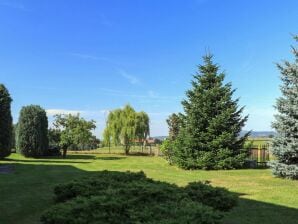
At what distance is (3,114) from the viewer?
2223 centimetres

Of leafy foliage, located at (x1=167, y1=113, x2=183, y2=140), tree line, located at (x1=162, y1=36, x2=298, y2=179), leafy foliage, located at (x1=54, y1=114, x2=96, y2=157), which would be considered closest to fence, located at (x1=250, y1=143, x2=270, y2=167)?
tree line, located at (x1=162, y1=36, x2=298, y2=179)

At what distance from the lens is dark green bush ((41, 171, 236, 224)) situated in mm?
6000

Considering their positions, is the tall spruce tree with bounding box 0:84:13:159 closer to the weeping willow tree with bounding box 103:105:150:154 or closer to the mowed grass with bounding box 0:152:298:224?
the mowed grass with bounding box 0:152:298:224

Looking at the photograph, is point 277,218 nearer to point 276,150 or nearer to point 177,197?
point 177,197

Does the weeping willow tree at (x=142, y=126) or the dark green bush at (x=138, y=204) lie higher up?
the weeping willow tree at (x=142, y=126)

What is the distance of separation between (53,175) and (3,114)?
7.98 m

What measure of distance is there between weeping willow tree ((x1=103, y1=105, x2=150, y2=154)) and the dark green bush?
88.1 ft

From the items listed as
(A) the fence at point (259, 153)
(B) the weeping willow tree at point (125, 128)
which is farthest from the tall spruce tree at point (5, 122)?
(B) the weeping willow tree at point (125, 128)

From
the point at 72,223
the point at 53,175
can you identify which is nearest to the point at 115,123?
the point at 53,175

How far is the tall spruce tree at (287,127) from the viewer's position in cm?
1541

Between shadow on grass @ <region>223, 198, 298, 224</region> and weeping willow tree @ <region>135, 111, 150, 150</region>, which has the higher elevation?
weeping willow tree @ <region>135, 111, 150, 150</region>

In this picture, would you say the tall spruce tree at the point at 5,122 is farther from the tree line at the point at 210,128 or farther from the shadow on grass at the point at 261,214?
the shadow on grass at the point at 261,214

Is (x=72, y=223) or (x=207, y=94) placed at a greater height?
(x=207, y=94)

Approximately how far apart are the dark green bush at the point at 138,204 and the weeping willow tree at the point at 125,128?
88.1ft
